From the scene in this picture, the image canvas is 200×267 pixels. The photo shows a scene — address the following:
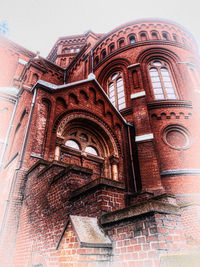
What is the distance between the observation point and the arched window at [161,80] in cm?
1240

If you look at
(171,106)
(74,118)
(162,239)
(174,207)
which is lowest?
(162,239)

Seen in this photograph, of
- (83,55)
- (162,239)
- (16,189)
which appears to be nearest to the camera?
(162,239)

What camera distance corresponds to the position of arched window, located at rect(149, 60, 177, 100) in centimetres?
1240

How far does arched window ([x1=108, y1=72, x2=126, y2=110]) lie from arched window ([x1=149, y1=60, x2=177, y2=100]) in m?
1.99

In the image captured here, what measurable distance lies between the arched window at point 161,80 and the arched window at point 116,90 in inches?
78.3

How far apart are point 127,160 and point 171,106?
4.06 m

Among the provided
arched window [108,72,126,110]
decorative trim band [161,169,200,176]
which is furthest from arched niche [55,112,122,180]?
arched window [108,72,126,110]

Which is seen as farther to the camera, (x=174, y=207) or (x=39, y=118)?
(x=39, y=118)

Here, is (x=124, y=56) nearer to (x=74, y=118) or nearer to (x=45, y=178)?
(x=74, y=118)

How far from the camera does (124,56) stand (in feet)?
46.1

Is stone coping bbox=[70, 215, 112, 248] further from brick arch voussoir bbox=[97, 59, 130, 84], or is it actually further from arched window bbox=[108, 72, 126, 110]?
brick arch voussoir bbox=[97, 59, 130, 84]

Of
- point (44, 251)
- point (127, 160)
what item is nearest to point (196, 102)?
point (127, 160)

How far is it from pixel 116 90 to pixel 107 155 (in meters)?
5.73

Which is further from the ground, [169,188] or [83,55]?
[83,55]
